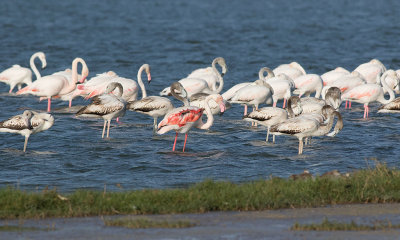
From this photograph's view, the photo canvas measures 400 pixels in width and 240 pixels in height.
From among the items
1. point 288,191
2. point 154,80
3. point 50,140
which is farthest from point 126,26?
point 288,191

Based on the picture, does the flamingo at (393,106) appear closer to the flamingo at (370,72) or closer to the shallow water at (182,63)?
the shallow water at (182,63)

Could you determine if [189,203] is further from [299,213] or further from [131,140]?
[131,140]

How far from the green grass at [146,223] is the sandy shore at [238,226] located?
92mm

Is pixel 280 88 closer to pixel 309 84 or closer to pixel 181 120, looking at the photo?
pixel 309 84

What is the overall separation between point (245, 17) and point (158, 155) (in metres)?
40.7

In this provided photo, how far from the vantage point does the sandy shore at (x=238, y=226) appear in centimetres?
721

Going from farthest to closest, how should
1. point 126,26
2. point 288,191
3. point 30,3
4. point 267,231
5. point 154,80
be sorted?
point 30,3, point 126,26, point 154,80, point 288,191, point 267,231

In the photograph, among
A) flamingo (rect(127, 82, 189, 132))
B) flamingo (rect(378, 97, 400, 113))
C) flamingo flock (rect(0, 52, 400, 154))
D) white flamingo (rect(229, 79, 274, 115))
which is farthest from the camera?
white flamingo (rect(229, 79, 274, 115))

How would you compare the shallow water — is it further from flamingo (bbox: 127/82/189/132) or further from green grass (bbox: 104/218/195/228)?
green grass (bbox: 104/218/195/228)

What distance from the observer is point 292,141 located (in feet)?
49.2

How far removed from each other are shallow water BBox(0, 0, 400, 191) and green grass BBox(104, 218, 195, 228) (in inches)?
121

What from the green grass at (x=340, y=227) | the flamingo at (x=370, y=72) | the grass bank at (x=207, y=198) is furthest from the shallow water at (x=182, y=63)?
the green grass at (x=340, y=227)

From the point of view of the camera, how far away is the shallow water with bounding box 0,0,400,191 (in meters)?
12.6

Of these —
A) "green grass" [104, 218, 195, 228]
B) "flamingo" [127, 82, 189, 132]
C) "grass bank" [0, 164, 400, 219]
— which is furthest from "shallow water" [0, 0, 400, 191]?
"green grass" [104, 218, 195, 228]
